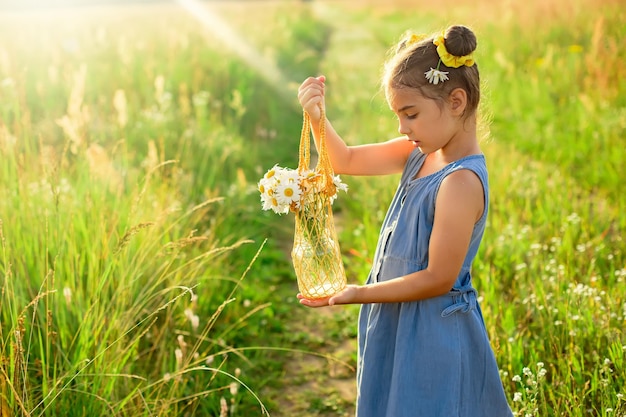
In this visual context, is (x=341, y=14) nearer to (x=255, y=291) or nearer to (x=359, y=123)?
(x=359, y=123)

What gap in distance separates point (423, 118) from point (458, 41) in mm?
236

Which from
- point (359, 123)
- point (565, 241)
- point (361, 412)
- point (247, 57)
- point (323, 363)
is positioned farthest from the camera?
point (247, 57)

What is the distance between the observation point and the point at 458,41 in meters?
1.94

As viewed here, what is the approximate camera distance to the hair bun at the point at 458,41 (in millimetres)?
1944

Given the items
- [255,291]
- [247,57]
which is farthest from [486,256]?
[247,57]

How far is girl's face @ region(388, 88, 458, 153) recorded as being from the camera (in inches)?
78.6

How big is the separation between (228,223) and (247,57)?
629 cm

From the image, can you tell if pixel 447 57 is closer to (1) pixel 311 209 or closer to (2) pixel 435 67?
(2) pixel 435 67

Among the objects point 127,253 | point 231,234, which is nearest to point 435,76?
point 127,253

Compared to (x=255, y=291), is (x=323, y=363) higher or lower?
lower

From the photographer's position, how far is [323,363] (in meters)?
3.56

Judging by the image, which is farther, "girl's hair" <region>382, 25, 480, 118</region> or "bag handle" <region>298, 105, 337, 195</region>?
"bag handle" <region>298, 105, 337, 195</region>

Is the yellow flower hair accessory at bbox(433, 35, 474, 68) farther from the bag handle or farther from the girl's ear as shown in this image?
the bag handle

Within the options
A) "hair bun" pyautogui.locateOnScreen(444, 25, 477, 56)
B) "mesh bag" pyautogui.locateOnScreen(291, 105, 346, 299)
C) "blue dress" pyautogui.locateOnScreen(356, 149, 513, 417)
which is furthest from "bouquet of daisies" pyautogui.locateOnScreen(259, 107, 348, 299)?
"hair bun" pyautogui.locateOnScreen(444, 25, 477, 56)
